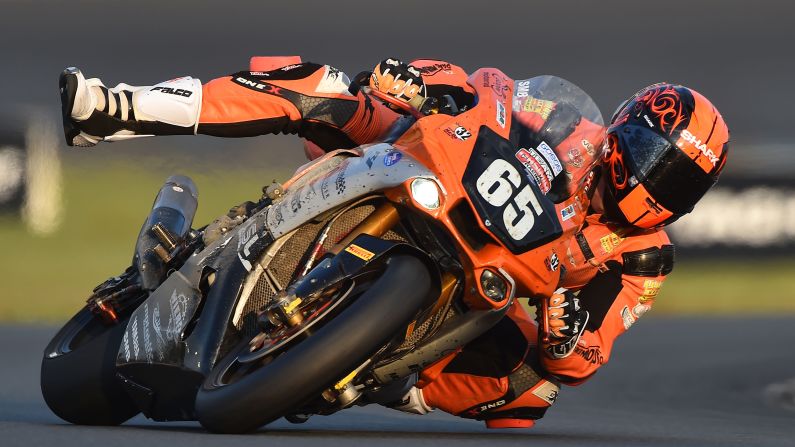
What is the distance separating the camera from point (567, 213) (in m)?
4.44

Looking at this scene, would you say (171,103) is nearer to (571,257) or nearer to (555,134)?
(555,134)

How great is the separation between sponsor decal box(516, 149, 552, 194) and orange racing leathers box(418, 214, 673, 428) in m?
0.94

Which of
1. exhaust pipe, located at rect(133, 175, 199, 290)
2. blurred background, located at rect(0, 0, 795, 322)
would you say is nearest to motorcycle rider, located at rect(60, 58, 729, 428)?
exhaust pipe, located at rect(133, 175, 199, 290)

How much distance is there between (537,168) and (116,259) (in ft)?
19.9

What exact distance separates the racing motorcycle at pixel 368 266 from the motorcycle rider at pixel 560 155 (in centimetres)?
23

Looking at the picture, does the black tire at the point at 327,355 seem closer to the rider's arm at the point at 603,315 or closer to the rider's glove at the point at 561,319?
the rider's glove at the point at 561,319

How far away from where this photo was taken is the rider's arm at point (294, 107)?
15.9 feet

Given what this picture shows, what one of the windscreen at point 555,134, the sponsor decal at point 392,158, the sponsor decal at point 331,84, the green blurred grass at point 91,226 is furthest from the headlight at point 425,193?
the green blurred grass at point 91,226

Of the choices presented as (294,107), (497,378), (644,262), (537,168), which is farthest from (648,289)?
(294,107)

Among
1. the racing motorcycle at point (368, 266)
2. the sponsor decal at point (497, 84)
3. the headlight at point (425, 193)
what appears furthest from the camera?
the sponsor decal at point (497, 84)

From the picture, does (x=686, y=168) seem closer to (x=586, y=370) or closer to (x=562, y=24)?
(x=586, y=370)

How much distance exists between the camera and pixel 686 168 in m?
5.15

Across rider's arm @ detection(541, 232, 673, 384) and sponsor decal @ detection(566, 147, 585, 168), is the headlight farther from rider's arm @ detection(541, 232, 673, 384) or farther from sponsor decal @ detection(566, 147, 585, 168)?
rider's arm @ detection(541, 232, 673, 384)

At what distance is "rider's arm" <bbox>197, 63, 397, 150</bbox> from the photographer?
486 cm
